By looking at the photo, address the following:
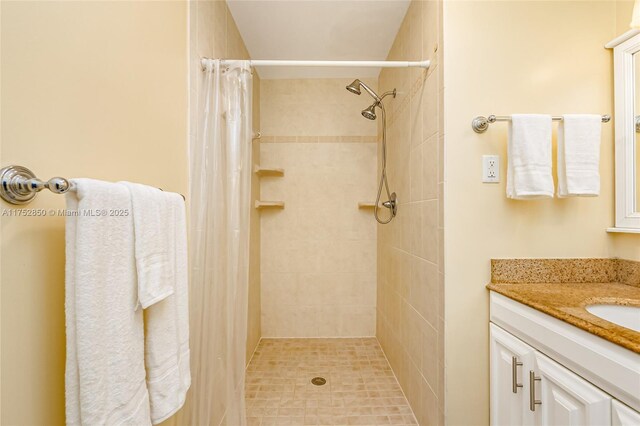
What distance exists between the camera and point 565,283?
4.14 ft

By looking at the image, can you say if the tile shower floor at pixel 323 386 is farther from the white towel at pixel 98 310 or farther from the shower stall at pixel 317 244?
the white towel at pixel 98 310

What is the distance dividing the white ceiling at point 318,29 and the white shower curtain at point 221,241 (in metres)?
0.76

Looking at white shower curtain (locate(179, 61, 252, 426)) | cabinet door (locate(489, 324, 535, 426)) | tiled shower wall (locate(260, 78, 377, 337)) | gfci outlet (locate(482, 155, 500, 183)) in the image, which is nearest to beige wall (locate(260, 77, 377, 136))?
tiled shower wall (locate(260, 78, 377, 337))

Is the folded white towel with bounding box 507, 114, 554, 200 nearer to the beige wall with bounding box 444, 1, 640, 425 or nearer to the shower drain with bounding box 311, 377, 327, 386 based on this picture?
the beige wall with bounding box 444, 1, 640, 425

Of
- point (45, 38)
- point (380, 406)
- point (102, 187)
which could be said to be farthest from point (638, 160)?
point (45, 38)

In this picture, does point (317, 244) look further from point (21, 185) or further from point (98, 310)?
point (21, 185)

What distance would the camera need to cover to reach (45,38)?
0.64 meters

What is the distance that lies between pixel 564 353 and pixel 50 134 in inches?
59.8

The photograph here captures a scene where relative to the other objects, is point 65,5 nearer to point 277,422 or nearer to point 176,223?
point 176,223

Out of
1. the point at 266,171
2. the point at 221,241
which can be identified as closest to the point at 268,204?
the point at 266,171

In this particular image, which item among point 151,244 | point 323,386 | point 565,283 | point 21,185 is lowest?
point 323,386

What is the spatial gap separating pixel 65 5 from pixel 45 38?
0.13 metres

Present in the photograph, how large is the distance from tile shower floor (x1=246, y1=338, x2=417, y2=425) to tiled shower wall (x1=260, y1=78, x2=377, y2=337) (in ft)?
0.92

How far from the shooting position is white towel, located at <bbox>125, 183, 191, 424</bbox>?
75 centimetres
